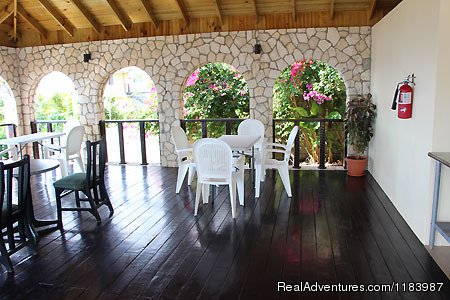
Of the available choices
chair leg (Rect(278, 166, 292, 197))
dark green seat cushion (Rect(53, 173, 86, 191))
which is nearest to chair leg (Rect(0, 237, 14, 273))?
dark green seat cushion (Rect(53, 173, 86, 191))

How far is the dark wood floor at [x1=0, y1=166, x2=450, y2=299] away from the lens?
2.73 metres

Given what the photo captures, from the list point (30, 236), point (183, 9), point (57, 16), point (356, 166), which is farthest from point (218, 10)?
point (30, 236)

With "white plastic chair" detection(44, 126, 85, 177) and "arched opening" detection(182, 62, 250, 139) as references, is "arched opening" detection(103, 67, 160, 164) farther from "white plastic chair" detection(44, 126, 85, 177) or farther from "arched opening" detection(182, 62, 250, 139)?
"white plastic chair" detection(44, 126, 85, 177)

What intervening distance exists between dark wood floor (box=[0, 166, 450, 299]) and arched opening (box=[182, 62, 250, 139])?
414 centimetres

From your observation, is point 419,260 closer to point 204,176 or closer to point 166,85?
point 204,176

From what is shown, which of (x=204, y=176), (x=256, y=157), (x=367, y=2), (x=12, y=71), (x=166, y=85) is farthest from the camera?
(x=12, y=71)

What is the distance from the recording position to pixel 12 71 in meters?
7.67

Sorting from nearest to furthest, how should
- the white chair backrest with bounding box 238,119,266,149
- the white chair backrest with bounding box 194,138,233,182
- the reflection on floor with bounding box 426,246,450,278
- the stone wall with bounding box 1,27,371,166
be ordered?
the reflection on floor with bounding box 426,246,450,278 < the white chair backrest with bounding box 194,138,233,182 < the white chair backrest with bounding box 238,119,266,149 < the stone wall with bounding box 1,27,371,166

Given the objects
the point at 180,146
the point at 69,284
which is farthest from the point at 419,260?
the point at 180,146

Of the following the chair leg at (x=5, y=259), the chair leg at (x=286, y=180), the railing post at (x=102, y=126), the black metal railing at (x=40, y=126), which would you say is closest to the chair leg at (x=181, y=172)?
the chair leg at (x=286, y=180)

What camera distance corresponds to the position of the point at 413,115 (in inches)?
146

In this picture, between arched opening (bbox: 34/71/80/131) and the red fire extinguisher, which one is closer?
the red fire extinguisher

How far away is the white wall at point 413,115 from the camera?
3266 millimetres

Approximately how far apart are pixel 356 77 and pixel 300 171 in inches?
72.5
